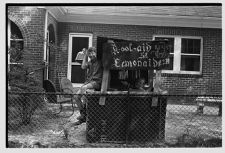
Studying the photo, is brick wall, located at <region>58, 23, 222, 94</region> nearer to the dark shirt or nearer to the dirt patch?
the dirt patch

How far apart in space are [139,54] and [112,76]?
3.68 feet

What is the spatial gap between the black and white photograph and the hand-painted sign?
2cm

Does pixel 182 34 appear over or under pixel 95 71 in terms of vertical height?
over

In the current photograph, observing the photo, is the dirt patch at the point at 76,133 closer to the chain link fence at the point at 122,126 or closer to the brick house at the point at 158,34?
the chain link fence at the point at 122,126

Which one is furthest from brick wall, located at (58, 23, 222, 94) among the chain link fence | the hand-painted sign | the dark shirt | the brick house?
the hand-painted sign

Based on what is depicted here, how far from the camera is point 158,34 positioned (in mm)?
10562

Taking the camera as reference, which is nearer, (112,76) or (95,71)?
(95,71)

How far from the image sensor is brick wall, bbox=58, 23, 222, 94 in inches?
409

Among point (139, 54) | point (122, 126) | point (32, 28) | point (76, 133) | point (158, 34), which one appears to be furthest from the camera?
point (158, 34)

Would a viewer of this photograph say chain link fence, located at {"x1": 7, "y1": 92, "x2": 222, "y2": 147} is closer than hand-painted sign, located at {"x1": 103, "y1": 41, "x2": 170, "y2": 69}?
No

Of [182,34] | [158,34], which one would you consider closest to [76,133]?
[158,34]

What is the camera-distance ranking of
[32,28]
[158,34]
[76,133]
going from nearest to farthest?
[76,133], [32,28], [158,34]

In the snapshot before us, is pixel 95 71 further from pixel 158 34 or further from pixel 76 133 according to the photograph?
pixel 158 34

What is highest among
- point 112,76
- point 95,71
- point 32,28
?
point 32,28
